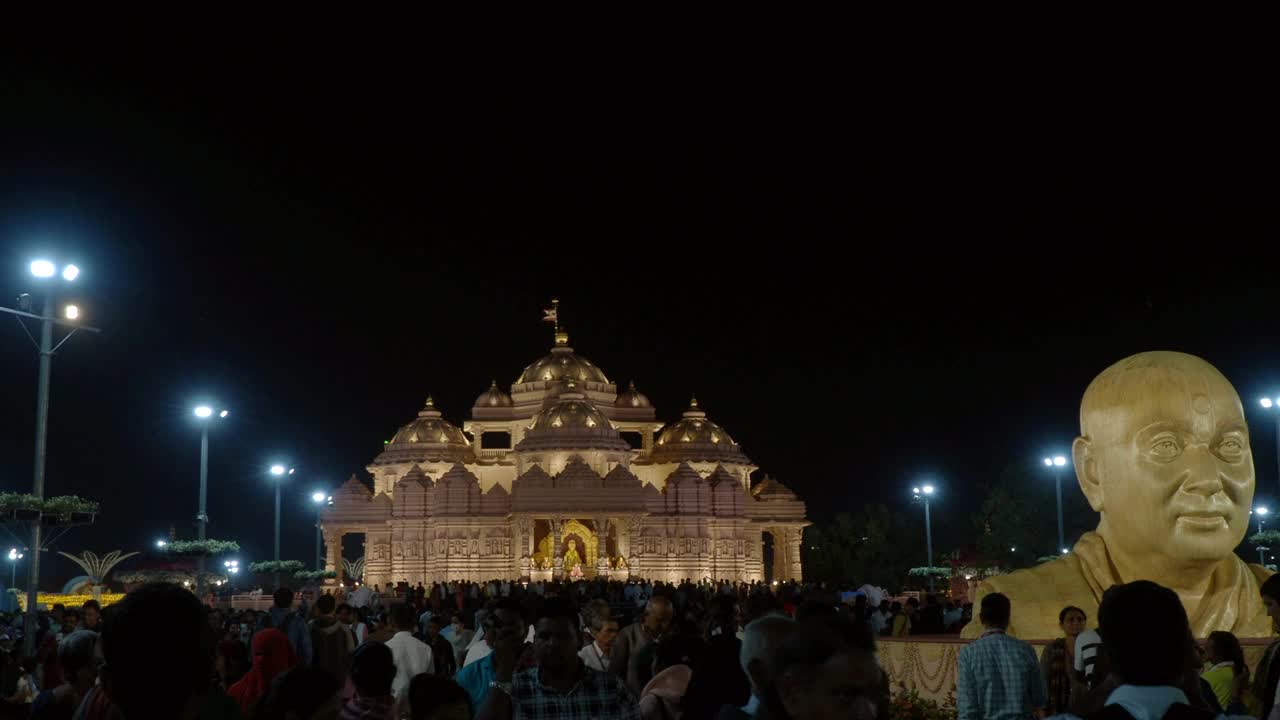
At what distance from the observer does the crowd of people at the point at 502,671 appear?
14.2 feet

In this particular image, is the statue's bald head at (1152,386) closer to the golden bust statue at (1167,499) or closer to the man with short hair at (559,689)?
the golden bust statue at (1167,499)

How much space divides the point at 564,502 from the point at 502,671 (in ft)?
198

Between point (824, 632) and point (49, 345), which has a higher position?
point (49, 345)

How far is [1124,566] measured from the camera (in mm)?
15977

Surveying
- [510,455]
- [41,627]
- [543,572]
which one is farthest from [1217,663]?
[510,455]

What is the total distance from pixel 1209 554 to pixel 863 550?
69664 millimetres

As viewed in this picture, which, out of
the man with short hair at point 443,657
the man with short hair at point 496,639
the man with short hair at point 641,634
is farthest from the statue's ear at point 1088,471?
the man with short hair at point 496,639

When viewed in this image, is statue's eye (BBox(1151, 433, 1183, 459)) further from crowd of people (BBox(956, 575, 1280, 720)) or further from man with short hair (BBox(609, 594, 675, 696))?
man with short hair (BBox(609, 594, 675, 696))

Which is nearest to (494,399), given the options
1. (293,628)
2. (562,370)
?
(562,370)

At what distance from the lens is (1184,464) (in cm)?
1516

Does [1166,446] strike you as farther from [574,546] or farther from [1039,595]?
[574,546]

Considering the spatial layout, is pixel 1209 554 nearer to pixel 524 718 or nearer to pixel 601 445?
pixel 524 718

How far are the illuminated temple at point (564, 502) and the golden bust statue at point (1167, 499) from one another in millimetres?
52891

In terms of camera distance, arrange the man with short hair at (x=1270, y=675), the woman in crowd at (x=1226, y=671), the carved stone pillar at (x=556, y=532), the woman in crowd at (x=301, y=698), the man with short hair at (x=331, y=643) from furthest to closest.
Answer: the carved stone pillar at (x=556, y=532)
the man with short hair at (x=331, y=643)
the woman in crowd at (x=1226, y=671)
the man with short hair at (x=1270, y=675)
the woman in crowd at (x=301, y=698)
